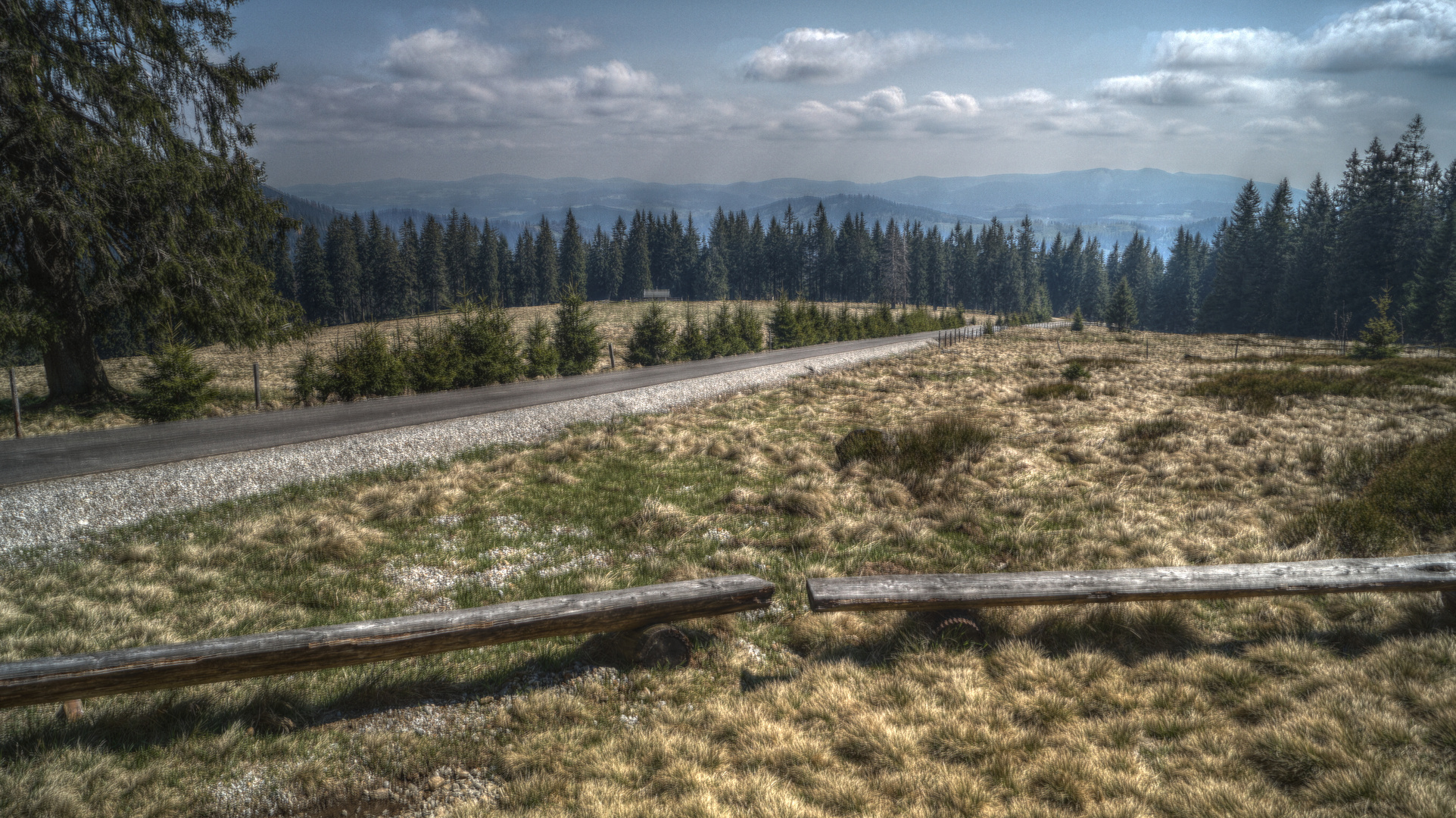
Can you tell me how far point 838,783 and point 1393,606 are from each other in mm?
5035

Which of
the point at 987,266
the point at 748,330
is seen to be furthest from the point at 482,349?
the point at 987,266

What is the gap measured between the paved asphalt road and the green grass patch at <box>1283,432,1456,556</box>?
612 inches

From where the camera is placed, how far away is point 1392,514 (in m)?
6.69

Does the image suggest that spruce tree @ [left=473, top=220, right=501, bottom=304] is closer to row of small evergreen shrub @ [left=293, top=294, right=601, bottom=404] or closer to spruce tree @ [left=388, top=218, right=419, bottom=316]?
spruce tree @ [left=388, top=218, right=419, bottom=316]

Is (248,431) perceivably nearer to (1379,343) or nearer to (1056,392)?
(1056,392)

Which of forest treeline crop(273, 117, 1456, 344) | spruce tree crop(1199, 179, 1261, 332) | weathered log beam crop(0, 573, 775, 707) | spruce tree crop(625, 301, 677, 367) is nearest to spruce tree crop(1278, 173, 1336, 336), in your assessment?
forest treeline crop(273, 117, 1456, 344)

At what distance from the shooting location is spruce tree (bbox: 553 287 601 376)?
25.1 metres

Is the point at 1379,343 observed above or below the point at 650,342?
below

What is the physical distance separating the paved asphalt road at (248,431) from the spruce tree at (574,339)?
15.7 feet

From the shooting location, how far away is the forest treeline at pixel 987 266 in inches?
2151

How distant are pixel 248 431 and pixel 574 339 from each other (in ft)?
45.2

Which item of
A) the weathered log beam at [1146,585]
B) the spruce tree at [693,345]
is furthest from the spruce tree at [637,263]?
the weathered log beam at [1146,585]

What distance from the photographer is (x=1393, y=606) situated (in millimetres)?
4711

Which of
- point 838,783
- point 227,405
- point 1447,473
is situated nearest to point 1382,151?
point 1447,473
